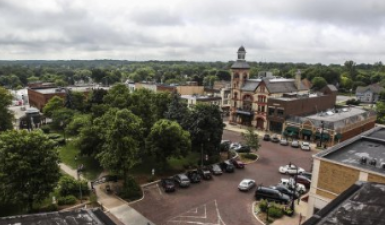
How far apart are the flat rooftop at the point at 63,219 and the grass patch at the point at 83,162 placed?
694 inches

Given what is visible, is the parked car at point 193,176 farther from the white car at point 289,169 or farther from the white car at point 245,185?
the white car at point 289,169

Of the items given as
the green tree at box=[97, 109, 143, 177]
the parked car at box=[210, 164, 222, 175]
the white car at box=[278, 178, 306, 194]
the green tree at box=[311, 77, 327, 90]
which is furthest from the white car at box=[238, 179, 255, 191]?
the green tree at box=[311, 77, 327, 90]

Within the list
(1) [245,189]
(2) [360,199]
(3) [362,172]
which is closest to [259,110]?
(1) [245,189]

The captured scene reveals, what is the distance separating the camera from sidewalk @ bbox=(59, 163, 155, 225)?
78.1 feet

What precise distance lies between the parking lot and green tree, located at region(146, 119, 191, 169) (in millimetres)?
3847

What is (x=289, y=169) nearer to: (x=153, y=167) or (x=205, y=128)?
(x=205, y=128)

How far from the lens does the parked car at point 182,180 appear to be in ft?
99.1

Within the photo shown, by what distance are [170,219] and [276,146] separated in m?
29.2

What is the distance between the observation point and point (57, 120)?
52.9 m

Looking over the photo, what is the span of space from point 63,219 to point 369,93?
117m

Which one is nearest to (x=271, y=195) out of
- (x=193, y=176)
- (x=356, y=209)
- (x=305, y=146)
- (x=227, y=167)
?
(x=227, y=167)

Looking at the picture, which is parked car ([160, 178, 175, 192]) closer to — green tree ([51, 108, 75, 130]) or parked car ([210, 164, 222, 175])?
parked car ([210, 164, 222, 175])

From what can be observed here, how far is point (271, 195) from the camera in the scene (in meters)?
27.2

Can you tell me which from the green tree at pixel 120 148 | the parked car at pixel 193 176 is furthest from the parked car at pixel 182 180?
the green tree at pixel 120 148
